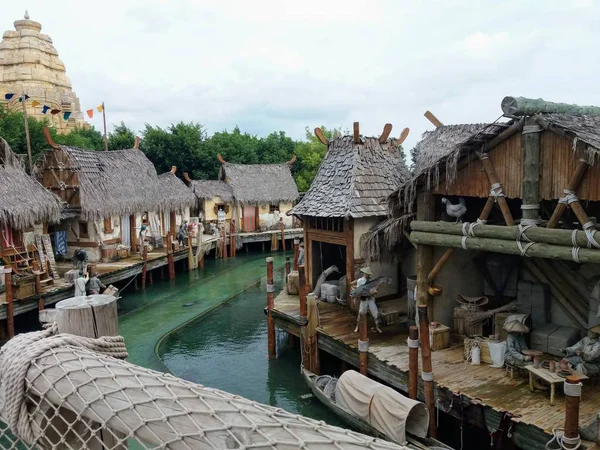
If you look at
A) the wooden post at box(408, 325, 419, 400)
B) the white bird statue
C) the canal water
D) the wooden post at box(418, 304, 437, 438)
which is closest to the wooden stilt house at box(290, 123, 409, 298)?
the canal water

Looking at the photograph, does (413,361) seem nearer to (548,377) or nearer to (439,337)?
(439,337)

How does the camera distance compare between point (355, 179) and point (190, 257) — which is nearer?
point (355, 179)

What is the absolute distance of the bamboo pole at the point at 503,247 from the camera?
940cm

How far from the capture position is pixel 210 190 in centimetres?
3688

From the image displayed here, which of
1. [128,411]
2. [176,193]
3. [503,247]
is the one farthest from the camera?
[176,193]

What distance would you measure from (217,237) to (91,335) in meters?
31.8

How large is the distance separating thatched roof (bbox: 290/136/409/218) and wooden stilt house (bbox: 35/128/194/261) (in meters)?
12.0

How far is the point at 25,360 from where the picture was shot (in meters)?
2.15

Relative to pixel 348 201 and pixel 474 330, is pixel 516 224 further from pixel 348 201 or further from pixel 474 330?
pixel 348 201

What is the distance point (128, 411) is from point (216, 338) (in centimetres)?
1755

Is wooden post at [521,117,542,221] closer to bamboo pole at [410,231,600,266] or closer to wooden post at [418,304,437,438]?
bamboo pole at [410,231,600,266]

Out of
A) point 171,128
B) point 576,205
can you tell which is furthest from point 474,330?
point 171,128

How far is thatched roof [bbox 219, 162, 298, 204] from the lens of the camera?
123 ft

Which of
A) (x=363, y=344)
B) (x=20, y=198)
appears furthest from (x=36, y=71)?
(x=363, y=344)
